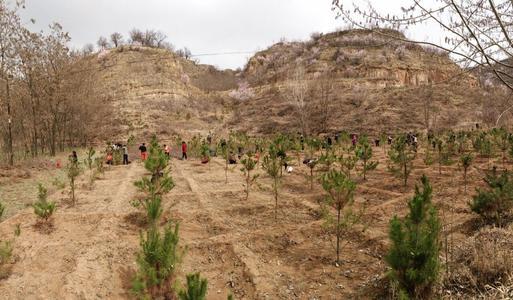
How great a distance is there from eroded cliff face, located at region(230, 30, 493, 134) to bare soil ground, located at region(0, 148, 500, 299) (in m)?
19.2

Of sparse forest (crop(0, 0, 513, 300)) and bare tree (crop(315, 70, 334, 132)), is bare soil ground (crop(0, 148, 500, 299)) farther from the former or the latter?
bare tree (crop(315, 70, 334, 132))

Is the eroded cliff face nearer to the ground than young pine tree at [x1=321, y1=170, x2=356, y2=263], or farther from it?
farther from it

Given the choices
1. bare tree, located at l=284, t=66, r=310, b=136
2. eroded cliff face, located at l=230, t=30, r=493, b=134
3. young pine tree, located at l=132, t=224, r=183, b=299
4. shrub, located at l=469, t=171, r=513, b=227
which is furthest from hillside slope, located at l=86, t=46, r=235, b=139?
shrub, located at l=469, t=171, r=513, b=227

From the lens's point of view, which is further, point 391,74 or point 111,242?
point 391,74

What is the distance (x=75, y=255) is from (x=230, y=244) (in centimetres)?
241

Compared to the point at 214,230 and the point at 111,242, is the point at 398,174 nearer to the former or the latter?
the point at 214,230

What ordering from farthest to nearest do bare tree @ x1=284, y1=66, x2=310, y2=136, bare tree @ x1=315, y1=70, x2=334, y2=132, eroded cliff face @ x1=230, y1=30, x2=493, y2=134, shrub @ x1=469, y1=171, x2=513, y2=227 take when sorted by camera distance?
bare tree @ x1=315, y1=70, x2=334, y2=132
eroded cliff face @ x1=230, y1=30, x2=493, y2=134
bare tree @ x1=284, y1=66, x2=310, y2=136
shrub @ x1=469, y1=171, x2=513, y2=227

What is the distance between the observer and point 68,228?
7305 millimetres

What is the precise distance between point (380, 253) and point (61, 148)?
2369 centimetres

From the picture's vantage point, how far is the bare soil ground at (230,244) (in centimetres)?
494

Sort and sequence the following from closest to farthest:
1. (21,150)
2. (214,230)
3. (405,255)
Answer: (405,255), (214,230), (21,150)

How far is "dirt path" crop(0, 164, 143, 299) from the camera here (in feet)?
16.1

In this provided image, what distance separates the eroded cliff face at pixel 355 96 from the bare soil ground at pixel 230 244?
19.2 metres

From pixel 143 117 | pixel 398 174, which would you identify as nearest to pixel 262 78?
pixel 143 117
